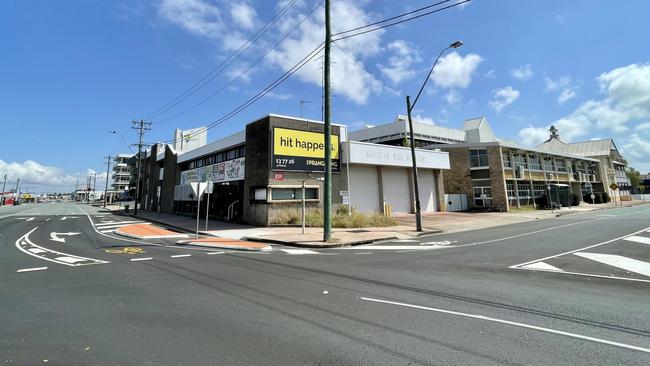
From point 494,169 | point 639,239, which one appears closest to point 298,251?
point 639,239

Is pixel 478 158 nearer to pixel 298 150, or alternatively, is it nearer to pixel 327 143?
pixel 298 150

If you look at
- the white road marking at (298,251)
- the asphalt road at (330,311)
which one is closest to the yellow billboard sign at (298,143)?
the white road marking at (298,251)

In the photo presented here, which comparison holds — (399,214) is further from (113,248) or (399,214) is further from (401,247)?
(113,248)

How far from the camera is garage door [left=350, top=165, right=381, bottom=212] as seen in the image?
1023 inches

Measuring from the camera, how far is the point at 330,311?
16.5 feet

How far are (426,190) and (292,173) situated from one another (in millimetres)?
16185

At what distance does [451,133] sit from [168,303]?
53.2m

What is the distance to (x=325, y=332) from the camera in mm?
4176

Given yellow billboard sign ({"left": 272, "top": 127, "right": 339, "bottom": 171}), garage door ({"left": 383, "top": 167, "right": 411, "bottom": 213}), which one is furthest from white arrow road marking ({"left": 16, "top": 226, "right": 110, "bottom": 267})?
garage door ({"left": 383, "top": 167, "right": 411, "bottom": 213})

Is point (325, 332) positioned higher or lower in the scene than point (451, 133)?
lower

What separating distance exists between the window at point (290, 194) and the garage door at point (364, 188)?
4125 millimetres

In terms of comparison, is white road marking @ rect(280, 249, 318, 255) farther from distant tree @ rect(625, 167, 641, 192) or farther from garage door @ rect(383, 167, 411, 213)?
distant tree @ rect(625, 167, 641, 192)

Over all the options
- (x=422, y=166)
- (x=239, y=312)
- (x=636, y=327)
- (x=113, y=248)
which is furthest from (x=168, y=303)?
(x=422, y=166)

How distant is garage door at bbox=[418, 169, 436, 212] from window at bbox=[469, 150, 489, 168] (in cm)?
659
